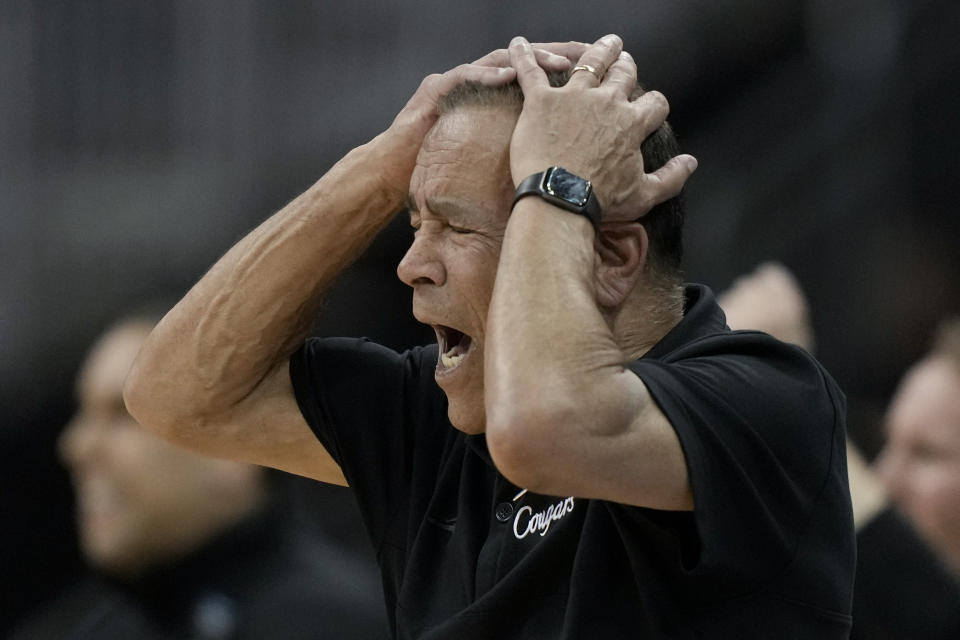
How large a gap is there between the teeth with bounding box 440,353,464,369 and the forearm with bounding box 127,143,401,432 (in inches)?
12.3

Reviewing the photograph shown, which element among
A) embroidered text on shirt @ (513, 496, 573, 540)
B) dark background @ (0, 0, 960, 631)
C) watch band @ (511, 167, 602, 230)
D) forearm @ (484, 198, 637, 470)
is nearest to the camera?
Answer: forearm @ (484, 198, 637, 470)

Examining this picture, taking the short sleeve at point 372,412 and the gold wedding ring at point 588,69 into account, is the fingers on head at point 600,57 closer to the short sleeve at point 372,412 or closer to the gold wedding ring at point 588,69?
the gold wedding ring at point 588,69

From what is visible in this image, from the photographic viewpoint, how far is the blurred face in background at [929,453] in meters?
2.67

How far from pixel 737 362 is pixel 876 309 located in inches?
47.5

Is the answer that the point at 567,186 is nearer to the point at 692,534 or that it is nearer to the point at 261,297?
the point at 692,534

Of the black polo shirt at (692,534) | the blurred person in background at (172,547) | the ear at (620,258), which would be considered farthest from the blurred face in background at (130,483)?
the ear at (620,258)

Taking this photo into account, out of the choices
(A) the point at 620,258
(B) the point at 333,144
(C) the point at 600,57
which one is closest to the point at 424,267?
(A) the point at 620,258

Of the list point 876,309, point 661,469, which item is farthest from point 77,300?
point 661,469

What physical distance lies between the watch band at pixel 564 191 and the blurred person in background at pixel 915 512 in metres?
1.29

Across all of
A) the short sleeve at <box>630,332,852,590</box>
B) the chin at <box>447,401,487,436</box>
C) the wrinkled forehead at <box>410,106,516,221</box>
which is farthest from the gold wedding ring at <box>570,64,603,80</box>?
the chin at <box>447,401,487,436</box>

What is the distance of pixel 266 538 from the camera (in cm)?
310

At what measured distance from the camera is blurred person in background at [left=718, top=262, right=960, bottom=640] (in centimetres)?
267

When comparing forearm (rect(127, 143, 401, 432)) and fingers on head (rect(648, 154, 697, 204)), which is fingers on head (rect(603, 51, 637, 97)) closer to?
fingers on head (rect(648, 154, 697, 204))

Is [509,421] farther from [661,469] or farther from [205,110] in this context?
[205,110]
